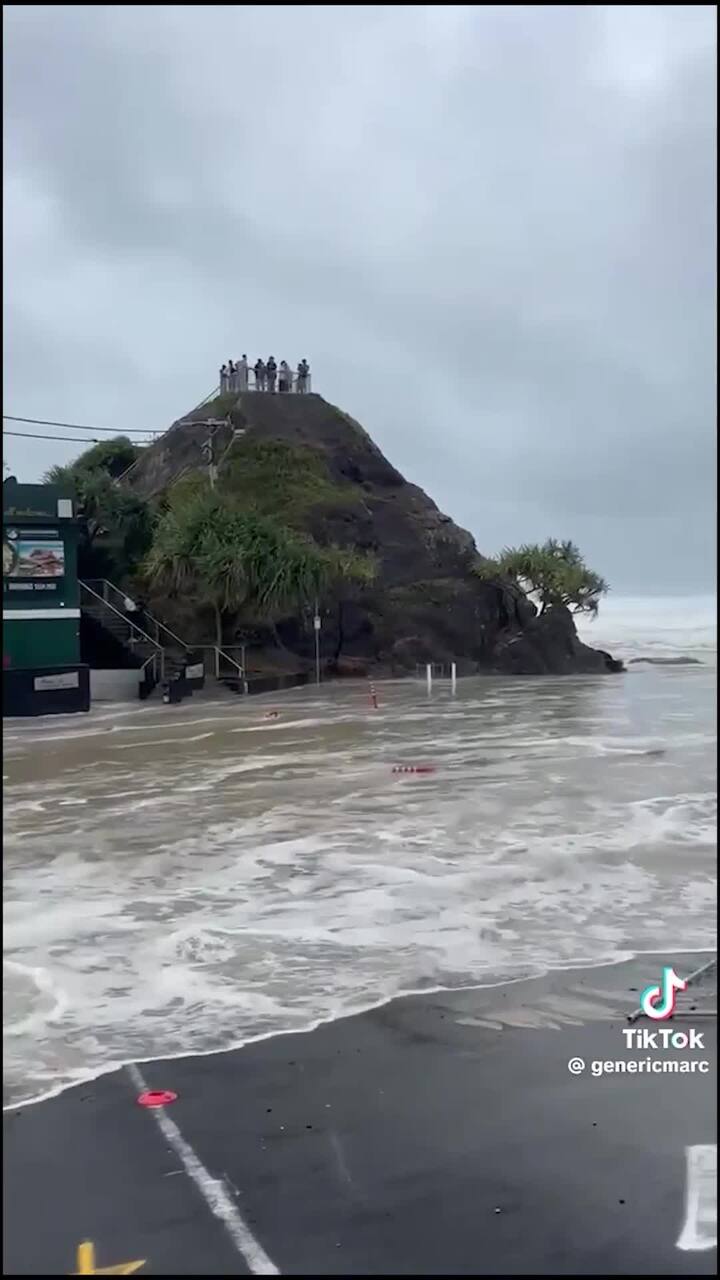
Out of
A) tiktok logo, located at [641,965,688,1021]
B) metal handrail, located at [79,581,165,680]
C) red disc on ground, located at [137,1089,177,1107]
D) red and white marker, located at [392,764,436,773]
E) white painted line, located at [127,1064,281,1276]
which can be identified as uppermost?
metal handrail, located at [79,581,165,680]

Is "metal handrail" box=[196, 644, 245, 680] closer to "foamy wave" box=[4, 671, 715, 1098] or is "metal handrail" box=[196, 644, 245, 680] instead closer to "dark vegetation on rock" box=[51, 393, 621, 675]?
"dark vegetation on rock" box=[51, 393, 621, 675]

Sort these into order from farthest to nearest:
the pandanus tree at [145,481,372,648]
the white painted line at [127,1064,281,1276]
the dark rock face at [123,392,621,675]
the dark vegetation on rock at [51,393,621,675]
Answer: the dark rock face at [123,392,621,675], the dark vegetation on rock at [51,393,621,675], the pandanus tree at [145,481,372,648], the white painted line at [127,1064,281,1276]

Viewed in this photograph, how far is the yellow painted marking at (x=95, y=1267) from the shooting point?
9.24 feet

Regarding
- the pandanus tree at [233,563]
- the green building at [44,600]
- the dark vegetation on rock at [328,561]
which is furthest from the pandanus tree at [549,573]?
the green building at [44,600]

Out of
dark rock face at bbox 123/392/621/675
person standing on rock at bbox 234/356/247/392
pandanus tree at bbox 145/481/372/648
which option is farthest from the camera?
person standing on rock at bbox 234/356/247/392

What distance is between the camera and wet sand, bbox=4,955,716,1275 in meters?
2.97

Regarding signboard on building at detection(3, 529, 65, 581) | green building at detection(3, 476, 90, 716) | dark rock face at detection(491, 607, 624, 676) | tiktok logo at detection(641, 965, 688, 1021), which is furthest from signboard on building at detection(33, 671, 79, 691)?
tiktok logo at detection(641, 965, 688, 1021)

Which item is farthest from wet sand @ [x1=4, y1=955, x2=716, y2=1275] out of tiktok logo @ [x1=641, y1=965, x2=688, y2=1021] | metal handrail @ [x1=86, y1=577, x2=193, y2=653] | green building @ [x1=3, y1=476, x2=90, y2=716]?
metal handrail @ [x1=86, y1=577, x2=193, y2=653]

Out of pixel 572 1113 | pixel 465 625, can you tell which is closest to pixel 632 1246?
pixel 572 1113

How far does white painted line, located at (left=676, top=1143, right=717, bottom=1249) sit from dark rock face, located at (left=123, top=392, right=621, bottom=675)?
97.5 ft

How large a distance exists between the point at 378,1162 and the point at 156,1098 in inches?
41.1

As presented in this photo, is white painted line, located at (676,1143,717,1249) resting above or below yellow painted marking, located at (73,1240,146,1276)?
above

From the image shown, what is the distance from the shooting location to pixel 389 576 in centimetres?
3675

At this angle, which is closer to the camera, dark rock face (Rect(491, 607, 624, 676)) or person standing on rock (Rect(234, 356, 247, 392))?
dark rock face (Rect(491, 607, 624, 676))
